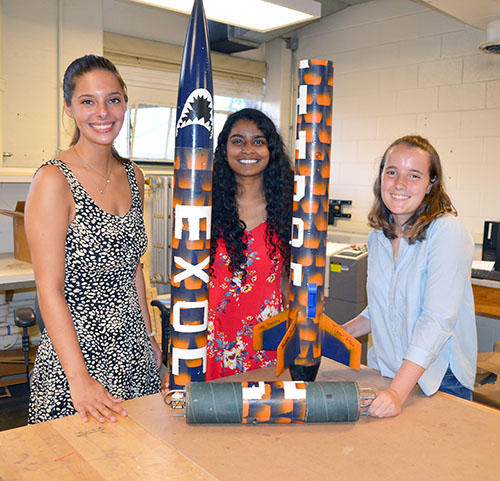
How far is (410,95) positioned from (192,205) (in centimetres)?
418

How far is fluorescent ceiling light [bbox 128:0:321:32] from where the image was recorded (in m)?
1.75

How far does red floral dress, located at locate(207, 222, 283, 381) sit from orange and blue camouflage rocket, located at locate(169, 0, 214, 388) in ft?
1.51

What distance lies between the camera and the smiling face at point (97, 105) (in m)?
1.36

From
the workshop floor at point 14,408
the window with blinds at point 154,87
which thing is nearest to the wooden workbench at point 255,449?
the workshop floor at point 14,408

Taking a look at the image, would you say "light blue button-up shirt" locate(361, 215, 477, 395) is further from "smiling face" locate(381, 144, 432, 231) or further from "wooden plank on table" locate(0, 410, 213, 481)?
"wooden plank on table" locate(0, 410, 213, 481)

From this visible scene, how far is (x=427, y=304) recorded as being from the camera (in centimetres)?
128

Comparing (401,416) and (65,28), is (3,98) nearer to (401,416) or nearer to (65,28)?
(65,28)

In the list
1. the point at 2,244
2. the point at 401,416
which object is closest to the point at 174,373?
the point at 401,416

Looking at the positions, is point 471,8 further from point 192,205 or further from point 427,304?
point 192,205

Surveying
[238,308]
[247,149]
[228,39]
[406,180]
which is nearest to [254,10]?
[247,149]

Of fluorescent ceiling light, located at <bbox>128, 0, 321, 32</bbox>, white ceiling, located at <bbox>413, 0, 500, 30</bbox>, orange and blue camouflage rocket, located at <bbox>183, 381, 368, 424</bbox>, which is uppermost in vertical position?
white ceiling, located at <bbox>413, 0, 500, 30</bbox>

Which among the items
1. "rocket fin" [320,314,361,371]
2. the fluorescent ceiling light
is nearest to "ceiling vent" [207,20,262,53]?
the fluorescent ceiling light

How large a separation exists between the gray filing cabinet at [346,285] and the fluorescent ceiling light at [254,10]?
2.06 meters

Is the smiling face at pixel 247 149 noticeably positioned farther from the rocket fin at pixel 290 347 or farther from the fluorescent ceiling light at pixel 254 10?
the rocket fin at pixel 290 347
